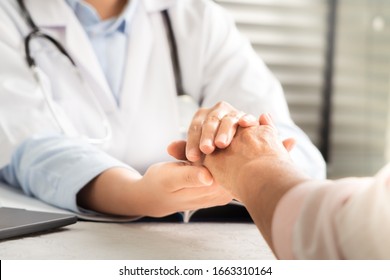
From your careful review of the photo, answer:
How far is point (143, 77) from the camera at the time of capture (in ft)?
3.23

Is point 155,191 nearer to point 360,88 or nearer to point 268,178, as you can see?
point 268,178

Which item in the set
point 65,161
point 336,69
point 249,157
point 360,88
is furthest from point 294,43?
point 249,157

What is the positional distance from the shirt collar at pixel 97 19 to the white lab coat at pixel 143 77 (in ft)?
0.07

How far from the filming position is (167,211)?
0.69 meters

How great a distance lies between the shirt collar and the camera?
39.3 inches

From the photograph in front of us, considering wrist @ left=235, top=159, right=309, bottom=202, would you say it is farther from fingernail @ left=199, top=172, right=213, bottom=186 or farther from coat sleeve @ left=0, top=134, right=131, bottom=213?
coat sleeve @ left=0, top=134, right=131, bottom=213

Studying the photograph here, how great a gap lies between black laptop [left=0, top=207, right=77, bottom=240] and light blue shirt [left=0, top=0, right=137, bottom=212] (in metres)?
0.08

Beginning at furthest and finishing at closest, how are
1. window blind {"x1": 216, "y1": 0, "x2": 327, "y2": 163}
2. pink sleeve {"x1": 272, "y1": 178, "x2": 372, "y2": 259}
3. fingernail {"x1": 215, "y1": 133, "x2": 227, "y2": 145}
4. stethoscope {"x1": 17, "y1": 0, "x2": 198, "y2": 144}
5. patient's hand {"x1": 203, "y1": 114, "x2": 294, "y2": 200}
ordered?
window blind {"x1": 216, "y1": 0, "x2": 327, "y2": 163} < stethoscope {"x1": 17, "y1": 0, "x2": 198, "y2": 144} < fingernail {"x1": 215, "y1": 133, "x2": 227, "y2": 145} < patient's hand {"x1": 203, "y1": 114, "x2": 294, "y2": 200} < pink sleeve {"x1": 272, "y1": 178, "x2": 372, "y2": 259}

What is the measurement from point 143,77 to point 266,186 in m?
0.57

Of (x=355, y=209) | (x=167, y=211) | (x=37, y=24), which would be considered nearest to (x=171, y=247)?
(x=167, y=211)

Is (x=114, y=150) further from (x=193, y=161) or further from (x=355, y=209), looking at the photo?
(x=355, y=209)

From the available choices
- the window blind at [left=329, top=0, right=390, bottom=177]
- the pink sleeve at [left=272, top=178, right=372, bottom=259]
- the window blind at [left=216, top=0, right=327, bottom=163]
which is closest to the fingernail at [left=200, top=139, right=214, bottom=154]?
the pink sleeve at [left=272, top=178, right=372, bottom=259]

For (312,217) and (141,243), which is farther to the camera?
(141,243)

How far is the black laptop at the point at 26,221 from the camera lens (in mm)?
588
